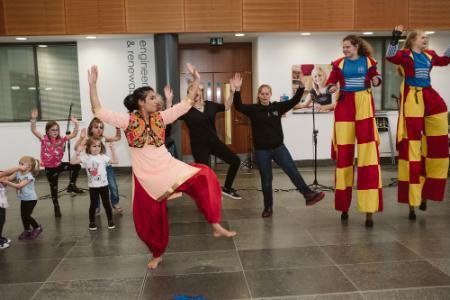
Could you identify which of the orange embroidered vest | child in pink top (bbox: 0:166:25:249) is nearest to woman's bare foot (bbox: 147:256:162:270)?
the orange embroidered vest

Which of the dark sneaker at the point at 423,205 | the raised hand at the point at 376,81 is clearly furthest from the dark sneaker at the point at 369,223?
the raised hand at the point at 376,81

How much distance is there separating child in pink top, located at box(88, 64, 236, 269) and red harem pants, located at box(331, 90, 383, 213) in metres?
1.93

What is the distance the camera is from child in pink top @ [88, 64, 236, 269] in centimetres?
345

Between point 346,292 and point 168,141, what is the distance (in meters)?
3.49

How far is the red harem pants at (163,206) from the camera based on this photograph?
342 cm

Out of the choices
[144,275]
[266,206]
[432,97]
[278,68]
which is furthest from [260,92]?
[278,68]

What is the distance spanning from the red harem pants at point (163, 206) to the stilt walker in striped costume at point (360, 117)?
77.9 inches

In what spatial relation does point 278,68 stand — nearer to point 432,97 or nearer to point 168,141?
point 168,141

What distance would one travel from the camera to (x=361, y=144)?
480cm

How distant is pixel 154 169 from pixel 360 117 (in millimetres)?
2402

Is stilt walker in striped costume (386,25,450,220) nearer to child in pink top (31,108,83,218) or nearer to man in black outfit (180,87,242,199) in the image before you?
man in black outfit (180,87,242,199)

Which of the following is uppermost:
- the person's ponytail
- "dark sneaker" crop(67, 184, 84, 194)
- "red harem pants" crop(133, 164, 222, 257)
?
the person's ponytail

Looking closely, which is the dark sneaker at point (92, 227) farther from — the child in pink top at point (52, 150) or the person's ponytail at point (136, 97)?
the person's ponytail at point (136, 97)

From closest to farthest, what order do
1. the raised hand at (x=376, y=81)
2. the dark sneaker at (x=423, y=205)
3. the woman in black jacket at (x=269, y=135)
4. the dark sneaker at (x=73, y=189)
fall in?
the raised hand at (x=376, y=81)
the woman in black jacket at (x=269, y=135)
the dark sneaker at (x=423, y=205)
the dark sneaker at (x=73, y=189)
